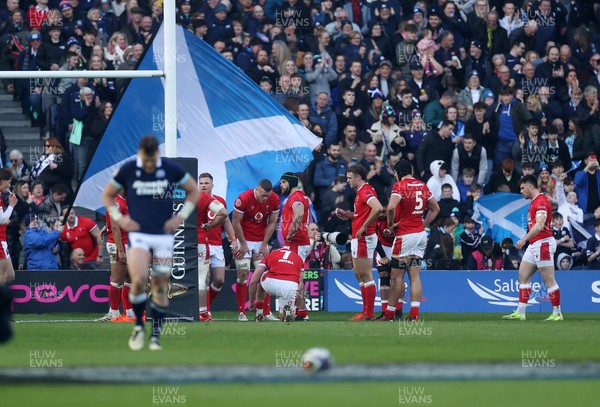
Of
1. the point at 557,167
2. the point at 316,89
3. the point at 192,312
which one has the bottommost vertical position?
the point at 192,312

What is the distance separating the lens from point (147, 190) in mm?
13961

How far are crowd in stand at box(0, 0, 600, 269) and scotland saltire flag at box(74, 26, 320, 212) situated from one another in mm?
996

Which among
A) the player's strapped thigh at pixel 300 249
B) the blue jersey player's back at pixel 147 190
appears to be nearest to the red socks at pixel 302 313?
the player's strapped thigh at pixel 300 249

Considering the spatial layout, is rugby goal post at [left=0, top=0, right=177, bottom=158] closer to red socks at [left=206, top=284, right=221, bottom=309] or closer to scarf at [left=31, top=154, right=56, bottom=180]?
red socks at [left=206, top=284, right=221, bottom=309]

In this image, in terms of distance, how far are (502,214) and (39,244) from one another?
1019cm

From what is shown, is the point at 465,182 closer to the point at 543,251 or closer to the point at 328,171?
the point at 328,171

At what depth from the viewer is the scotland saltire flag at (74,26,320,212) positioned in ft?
82.9

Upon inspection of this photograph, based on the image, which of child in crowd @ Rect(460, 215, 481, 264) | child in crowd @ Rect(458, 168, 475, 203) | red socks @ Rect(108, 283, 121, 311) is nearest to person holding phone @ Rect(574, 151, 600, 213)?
child in crowd @ Rect(458, 168, 475, 203)

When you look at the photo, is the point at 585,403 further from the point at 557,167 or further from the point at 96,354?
the point at 557,167

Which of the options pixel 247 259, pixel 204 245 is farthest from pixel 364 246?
pixel 204 245

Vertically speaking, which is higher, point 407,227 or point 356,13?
point 356,13

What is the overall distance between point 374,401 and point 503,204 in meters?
17.9

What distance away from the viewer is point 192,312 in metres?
19.9

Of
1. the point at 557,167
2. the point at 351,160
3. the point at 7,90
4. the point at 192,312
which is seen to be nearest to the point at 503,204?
the point at 557,167
